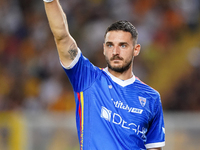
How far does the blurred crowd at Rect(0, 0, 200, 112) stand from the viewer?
8992mm

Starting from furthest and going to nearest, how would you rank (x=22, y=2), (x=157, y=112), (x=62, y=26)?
(x=22, y=2), (x=157, y=112), (x=62, y=26)

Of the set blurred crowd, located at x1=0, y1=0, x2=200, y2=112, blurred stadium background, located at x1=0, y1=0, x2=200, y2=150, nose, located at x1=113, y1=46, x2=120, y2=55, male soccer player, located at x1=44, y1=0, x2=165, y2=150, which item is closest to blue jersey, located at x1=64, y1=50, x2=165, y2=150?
male soccer player, located at x1=44, y1=0, x2=165, y2=150

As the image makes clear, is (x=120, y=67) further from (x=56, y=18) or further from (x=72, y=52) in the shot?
(x=56, y=18)

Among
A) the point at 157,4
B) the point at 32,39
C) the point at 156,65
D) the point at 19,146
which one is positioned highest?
the point at 157,4

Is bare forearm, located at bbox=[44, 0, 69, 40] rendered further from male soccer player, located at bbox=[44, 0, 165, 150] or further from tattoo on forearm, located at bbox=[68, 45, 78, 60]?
tattoo on forearm, located at bbox=[68, 45, 78, 60]

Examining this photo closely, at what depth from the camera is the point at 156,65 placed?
9.18 meters

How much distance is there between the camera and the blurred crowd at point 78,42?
8992 millimetres

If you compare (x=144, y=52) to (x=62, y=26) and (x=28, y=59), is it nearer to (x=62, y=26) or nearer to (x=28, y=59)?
(x=28, y=59)

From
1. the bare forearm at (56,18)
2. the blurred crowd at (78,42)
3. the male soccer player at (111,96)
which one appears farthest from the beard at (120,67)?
the blurred crowd at (78,42)

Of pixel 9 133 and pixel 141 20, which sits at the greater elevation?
pixel 141 20

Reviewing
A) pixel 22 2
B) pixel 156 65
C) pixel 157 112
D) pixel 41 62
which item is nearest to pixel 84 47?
pixel 41 62

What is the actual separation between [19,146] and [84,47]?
3528mm

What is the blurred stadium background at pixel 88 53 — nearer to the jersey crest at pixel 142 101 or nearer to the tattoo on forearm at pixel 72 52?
the jersey crest at pixel 142 101

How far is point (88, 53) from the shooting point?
962cm
